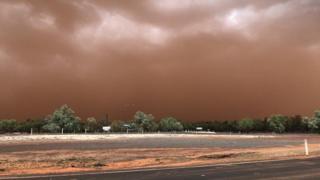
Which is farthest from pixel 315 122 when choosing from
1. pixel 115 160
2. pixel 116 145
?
pixel 115 160

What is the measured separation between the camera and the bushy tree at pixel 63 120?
190125 mm

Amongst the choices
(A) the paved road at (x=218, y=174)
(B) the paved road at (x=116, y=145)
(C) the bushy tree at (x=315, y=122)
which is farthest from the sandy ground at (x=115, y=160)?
(C) the bushy tree at (x=315, y=122)

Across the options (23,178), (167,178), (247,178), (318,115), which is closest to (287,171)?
(247,178)

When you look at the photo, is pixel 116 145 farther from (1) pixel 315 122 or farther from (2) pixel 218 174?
(1) pixel 315 122

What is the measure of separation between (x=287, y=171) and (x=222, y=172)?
10.8 ft

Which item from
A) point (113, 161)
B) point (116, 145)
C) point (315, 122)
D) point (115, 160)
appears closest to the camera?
point (113, 161)

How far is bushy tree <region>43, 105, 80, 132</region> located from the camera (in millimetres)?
190125

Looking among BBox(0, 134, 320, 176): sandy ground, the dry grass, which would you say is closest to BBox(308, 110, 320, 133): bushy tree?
BBox(0, 134, 320, 176): sandy ground

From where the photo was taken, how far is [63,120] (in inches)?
7490

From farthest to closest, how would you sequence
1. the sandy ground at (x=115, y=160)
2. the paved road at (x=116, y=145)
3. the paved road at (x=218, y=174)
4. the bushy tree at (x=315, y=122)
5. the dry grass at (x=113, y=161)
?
the bushy tree at (x=315, y=122)
the paved road at (x=116, y=145)
the sandy ground at (x=115, y=160)
the dry grass at (x=113, y=161)
the paved road at (x=218, y=174)

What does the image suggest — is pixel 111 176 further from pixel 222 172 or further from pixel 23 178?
pixel 222 172

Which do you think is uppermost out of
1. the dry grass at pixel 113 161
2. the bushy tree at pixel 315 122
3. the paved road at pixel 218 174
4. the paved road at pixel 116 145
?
the bushy tree at pixel 315 122

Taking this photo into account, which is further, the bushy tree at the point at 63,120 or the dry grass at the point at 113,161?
the bushy tree at the point at 63,120

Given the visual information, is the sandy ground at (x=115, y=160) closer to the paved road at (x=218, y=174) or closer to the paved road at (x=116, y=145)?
the paved road at (x=218, y=174)
